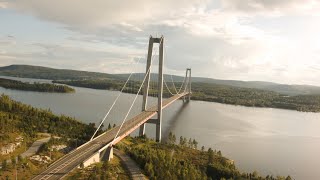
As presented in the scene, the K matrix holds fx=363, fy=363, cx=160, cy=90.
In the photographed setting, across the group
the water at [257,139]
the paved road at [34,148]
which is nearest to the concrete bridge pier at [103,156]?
the paved road at [34,148]

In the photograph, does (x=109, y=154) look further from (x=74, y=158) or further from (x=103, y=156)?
A: (x=74, y=158)

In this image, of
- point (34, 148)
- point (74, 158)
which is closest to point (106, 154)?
point (74, 158)

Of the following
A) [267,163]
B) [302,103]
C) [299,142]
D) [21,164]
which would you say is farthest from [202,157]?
[302,103]

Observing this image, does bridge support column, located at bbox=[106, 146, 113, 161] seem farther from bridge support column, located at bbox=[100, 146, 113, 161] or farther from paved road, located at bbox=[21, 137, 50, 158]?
paved road, located at bbox=[21, 137, 50, 158]

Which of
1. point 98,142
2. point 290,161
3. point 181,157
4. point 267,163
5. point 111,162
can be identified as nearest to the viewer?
point 111,162

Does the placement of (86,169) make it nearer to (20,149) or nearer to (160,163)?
(160,163)

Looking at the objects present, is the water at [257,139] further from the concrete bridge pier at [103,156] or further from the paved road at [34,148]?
the paved road at [34,148]

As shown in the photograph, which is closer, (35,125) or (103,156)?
(103,156)

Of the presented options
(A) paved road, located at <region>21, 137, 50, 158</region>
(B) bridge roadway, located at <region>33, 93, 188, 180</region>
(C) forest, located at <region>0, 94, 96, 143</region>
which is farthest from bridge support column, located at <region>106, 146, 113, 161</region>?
(C) forest, located at <region>0, 94, 96, 143</region>
